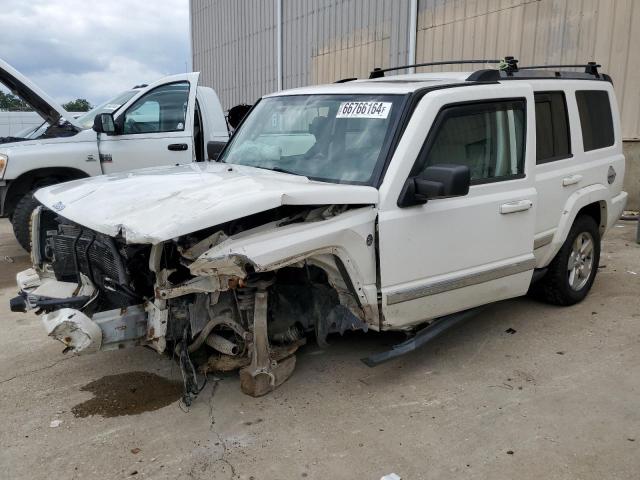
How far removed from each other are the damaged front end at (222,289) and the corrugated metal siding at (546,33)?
6796mm

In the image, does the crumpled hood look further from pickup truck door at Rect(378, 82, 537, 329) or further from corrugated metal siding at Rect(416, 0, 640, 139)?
corrugated metal siding at Rect(416, 0, 640, 139)

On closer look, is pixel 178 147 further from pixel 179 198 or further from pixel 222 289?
pixel 222 289

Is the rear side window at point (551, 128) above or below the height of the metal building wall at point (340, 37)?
below

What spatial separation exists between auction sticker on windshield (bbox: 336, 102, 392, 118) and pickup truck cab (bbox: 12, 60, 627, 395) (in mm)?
14

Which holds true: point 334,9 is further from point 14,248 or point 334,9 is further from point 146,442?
point 146,442

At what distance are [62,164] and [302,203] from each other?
4795 mm

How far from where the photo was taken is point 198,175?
3582mm

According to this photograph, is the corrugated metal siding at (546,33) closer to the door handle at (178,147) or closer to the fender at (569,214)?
the fender at (569,214)

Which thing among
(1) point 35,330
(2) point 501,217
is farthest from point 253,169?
(1) point 35,330

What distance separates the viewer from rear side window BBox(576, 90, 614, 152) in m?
4.67

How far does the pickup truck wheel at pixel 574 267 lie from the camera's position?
15.2ft

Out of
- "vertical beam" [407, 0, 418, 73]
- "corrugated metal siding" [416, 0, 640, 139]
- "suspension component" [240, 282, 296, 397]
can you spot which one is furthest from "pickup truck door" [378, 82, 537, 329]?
"vertical beam" [407, 0, 418, 73]

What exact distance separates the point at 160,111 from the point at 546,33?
600 cm

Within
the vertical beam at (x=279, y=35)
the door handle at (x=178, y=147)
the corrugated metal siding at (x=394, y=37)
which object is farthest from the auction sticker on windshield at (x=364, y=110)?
the vertical beam at (x=279, y=35)
